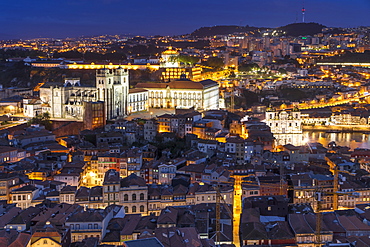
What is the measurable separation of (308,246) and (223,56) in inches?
1149

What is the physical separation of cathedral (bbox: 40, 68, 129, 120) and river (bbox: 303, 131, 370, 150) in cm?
717

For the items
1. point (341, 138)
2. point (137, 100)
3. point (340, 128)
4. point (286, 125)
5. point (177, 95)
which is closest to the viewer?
point (137, 100)

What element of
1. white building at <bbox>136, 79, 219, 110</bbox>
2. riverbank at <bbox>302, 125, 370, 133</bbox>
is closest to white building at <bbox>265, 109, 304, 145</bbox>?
white building at <bbox>136, 79, 219, 110</bbox>

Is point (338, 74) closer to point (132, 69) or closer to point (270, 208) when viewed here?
point (132, 69)

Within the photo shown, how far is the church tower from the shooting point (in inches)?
717

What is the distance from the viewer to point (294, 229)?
9.05m

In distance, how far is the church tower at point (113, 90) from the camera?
18219 mm

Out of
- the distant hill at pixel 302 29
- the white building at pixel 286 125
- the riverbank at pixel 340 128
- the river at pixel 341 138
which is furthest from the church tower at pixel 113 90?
the distant hill at pixel 302 29

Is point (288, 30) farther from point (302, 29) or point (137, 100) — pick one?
point (137, 100)

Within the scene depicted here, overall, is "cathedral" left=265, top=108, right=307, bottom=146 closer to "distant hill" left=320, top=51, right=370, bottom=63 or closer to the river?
the river

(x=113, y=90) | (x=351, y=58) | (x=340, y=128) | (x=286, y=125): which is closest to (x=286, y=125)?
(x=286, y=125)

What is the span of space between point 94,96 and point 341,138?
Answer: 10.0 metres

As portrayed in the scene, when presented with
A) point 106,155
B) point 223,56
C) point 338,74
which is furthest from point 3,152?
point 338,74

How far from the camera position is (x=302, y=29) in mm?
69875
